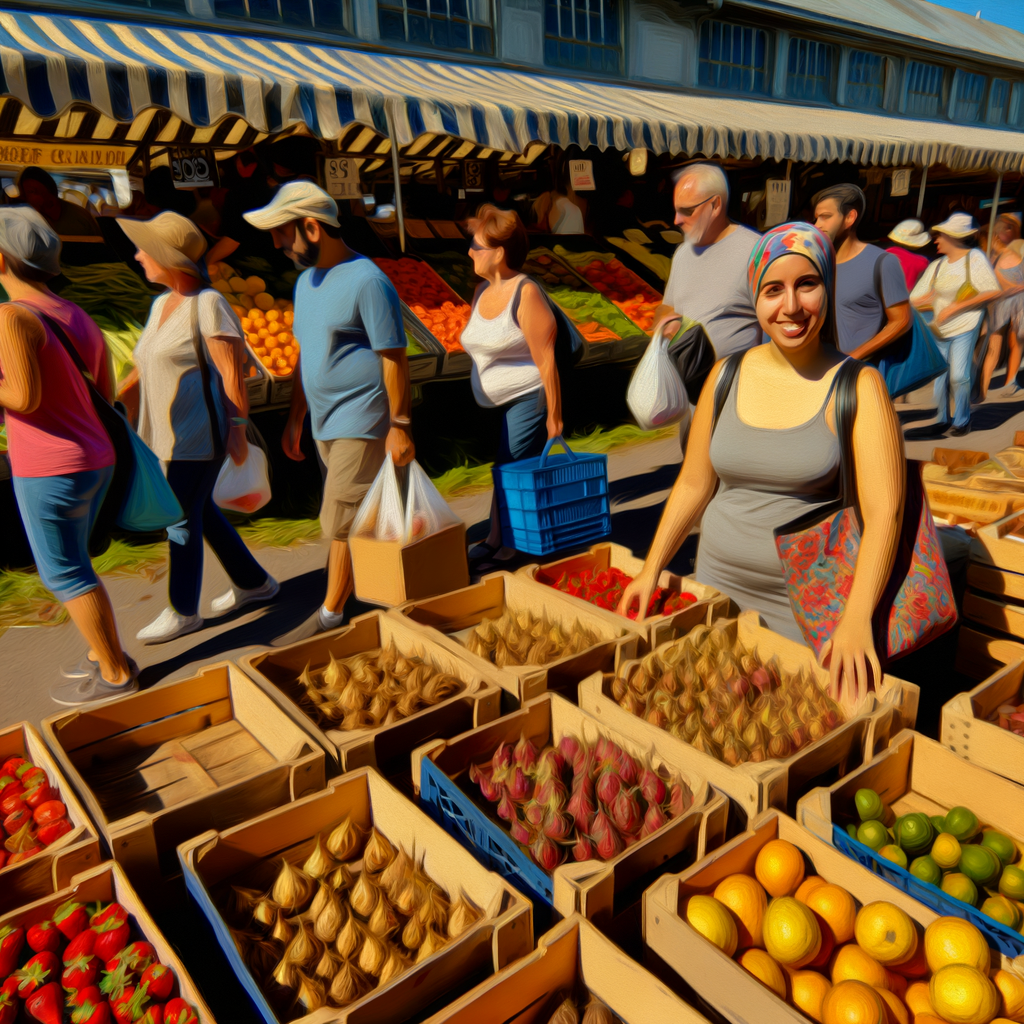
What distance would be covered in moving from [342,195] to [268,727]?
584 centimetres

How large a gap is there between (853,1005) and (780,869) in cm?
36

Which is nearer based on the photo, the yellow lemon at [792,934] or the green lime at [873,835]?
the yellow lemon at [792,934]

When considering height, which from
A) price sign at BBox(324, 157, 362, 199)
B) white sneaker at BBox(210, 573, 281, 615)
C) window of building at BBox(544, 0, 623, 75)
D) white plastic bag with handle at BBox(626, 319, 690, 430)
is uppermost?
window of building at BBox(544, 0, 623, 75)

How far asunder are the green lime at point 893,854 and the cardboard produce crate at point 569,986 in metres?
0.71

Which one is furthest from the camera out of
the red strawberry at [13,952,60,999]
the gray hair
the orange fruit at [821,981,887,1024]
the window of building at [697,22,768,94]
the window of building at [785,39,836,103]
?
the window of building at [785,39,836,103]

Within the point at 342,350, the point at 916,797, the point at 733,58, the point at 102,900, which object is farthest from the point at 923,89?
the point at 102,900

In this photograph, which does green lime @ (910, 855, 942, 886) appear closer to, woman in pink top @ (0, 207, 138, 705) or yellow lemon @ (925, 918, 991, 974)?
yellow lemon @ (925, 918, 991, 974)

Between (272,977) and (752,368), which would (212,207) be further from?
(272,977)

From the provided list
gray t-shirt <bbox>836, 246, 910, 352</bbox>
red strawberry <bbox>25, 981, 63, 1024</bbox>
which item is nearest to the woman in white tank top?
gray t-shirt <bbox>836, 246, 910, 352</bbox>

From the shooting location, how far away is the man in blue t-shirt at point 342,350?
3344mm

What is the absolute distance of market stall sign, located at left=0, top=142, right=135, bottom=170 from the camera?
21.5 ft

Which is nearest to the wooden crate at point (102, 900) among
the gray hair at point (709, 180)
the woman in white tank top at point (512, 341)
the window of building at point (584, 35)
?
the woman in white tank top at point (512, 341)

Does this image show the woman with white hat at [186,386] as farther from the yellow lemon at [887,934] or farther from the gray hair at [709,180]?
the yellow lemon at [887,934]

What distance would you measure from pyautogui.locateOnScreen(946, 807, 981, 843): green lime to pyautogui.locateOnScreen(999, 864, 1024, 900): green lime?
0.45 ft
